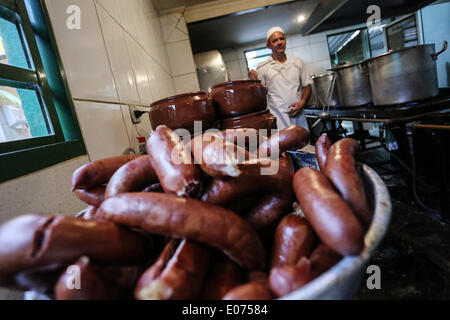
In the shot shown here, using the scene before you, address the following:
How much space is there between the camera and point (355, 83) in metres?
2.73

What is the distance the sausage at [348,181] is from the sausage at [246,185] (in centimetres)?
11

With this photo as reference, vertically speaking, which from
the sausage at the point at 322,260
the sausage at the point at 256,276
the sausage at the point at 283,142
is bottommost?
the sausage at the point at 256,276

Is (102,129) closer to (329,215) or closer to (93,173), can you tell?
(93,173)

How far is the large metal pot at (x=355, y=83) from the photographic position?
8.71 ft

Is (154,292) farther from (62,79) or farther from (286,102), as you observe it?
(286,102)

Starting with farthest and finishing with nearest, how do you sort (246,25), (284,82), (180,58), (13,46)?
(246,25)
(180,58)
(284,82)
(13,46)

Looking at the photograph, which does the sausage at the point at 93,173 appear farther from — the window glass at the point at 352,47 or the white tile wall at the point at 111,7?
the window glass at the point at 352,47

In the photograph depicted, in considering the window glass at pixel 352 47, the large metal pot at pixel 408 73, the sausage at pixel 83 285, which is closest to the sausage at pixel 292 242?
the sausage at pixel 83 285

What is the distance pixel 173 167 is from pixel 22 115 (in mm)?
732

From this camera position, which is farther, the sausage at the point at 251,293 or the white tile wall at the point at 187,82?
the white tile wall at the point at 187,82

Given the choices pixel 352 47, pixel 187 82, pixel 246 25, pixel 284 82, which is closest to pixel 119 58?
pixel 284 82

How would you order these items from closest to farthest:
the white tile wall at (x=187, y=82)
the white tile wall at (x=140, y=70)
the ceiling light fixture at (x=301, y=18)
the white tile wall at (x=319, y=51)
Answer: the white tile wall at (x=140, y=70) < the white tile wall at (x=187, y=82) < the ceiling light fixture at (x=301, y=18) < the white tile wall at (x=319, y=51)
